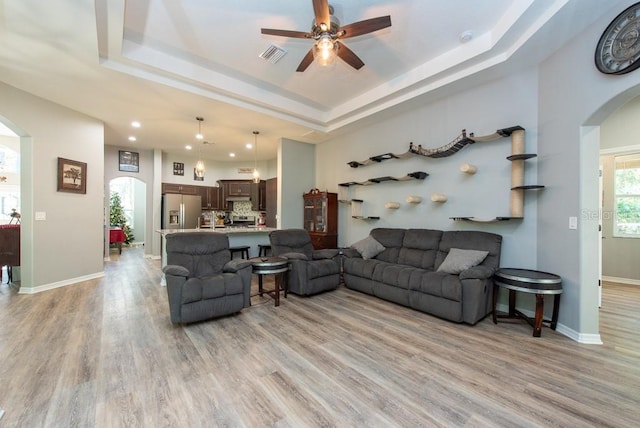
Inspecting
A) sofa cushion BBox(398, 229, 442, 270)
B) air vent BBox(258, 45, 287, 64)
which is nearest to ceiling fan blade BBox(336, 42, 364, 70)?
air vent BBox(258, 45, 287, 64)

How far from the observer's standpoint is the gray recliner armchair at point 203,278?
297cm

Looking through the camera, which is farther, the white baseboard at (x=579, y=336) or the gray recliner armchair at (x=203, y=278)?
the gray recliner armchair at (x=203, y=278)

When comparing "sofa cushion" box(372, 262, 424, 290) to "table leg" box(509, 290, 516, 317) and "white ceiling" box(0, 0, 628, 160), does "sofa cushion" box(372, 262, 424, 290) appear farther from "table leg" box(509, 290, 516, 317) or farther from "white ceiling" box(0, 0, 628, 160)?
"white ceiling" box(0, 0, 628, 160)

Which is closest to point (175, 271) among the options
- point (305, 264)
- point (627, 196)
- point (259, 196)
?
point (305, 264)

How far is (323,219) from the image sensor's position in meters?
5.99

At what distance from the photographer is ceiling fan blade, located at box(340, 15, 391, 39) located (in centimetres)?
233

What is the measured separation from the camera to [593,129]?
8.79 ft

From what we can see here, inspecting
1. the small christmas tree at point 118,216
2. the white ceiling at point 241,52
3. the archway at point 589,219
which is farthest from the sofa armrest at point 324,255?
the small christmas tree at point 118,216

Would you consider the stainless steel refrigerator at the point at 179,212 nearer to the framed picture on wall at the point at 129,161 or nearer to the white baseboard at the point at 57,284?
the framed picture on wall at the point at 129,161

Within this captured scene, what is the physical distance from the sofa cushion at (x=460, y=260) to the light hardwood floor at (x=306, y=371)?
646 millimetres

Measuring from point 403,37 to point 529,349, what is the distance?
3512 millimetres

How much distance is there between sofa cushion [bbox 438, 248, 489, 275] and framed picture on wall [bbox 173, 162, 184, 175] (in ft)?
25.8

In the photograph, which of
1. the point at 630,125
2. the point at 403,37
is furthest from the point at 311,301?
the point at 630,125

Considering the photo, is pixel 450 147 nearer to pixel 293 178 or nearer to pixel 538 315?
pixel 538 315
